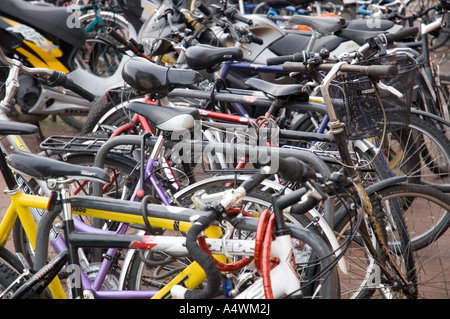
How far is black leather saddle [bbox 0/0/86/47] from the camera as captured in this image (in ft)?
20.0

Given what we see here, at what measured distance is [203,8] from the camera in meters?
4.88

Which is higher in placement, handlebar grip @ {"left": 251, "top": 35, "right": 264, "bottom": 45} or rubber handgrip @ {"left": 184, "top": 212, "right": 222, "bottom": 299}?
handlebar grip @ {"left": 251, "top": 35, "right": 264, "bottom": 45}

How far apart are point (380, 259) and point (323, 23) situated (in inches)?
78.7

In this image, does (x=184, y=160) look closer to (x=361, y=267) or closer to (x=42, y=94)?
(x=361, y=267)

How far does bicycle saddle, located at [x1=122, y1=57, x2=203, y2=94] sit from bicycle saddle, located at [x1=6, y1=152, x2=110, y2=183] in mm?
740

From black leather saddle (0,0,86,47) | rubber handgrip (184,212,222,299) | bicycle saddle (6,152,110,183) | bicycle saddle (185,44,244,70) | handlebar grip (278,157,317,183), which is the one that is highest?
black leather saddle (0,0,86,47)

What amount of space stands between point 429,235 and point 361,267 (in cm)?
80

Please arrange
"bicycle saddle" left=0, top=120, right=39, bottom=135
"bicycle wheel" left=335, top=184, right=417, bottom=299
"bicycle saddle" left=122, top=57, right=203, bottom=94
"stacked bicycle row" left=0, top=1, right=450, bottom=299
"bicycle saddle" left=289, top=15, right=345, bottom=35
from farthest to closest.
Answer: "bicycle saddle" left=289, top=15, right=345, bottom=35 < "bicycle saddle" left=122, top=57, right=203, bottom=94 < "bicycle wheel" left=335, top=184, right=417, bottom=299 < "bicycle saddle" left=0, top=120, right=39, bottom=135 < "stacked bicycle row" left=0, top=1, right=450, bottom=299

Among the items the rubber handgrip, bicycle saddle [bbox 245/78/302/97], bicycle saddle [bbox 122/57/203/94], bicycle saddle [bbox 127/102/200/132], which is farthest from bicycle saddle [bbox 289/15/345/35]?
the rubber handgrip

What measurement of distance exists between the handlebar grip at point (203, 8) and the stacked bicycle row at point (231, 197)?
0.58m

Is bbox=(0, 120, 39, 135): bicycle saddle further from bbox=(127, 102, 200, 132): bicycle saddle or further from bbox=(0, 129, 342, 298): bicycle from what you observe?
bbox=(127, 102, 200, 132): bicycle saddle

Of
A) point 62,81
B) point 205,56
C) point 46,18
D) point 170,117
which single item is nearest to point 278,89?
point 205,56

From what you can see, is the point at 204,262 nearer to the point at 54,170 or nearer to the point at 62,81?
the point at 54,170
